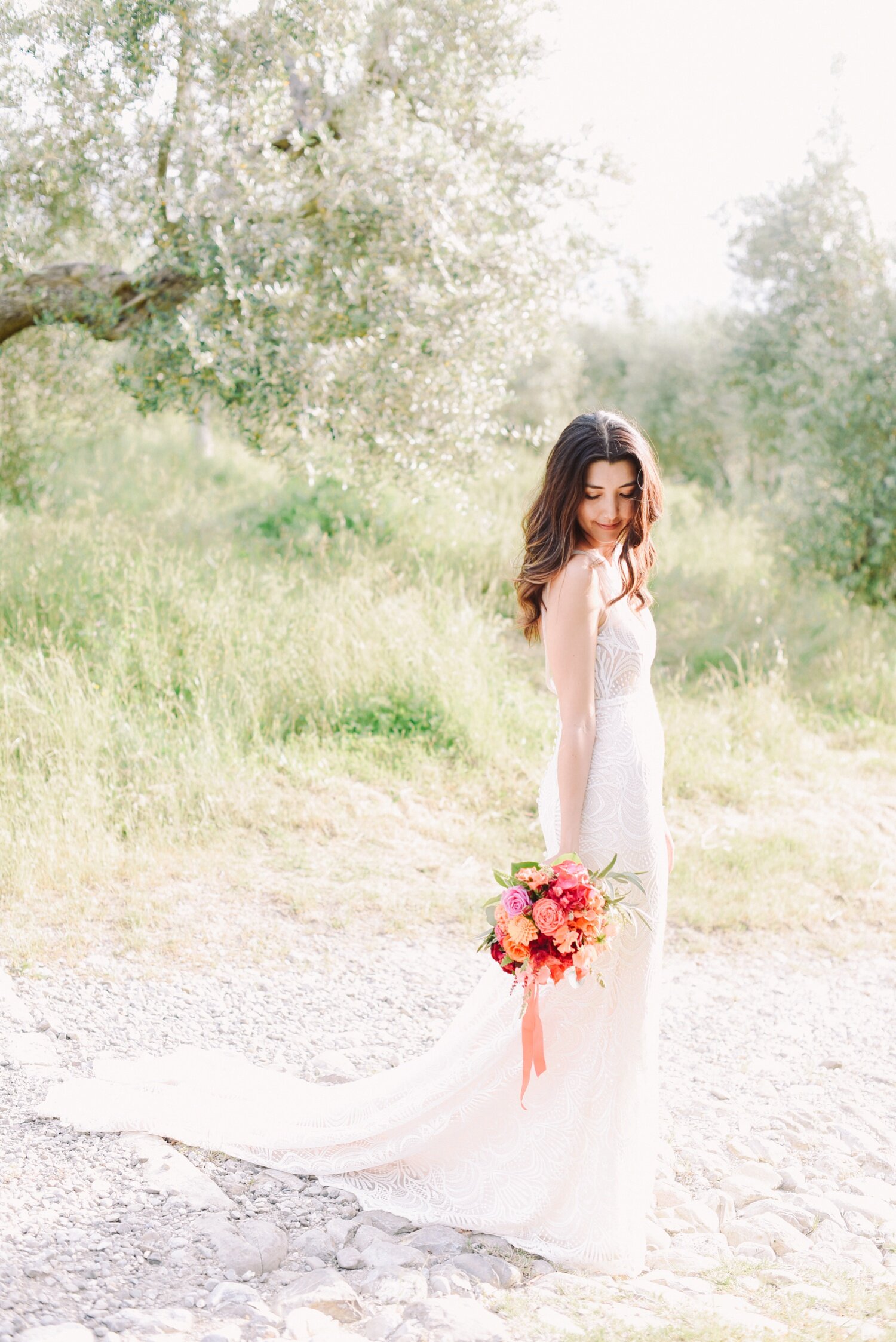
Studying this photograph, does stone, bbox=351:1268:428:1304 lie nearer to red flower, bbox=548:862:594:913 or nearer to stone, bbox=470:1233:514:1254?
stone, bbox=470:1233:514:1254

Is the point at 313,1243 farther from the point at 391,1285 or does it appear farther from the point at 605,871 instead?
the point at 605,871

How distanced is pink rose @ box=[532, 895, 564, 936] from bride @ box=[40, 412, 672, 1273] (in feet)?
0.83

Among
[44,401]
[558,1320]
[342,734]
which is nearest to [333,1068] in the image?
[558,1320]

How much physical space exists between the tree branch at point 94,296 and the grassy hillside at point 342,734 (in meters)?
1.84

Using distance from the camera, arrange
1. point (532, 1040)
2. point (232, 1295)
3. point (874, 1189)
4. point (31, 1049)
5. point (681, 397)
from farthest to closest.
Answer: point (681, 397) → point (31, 1049) → point (874, 1189) → point (532, 1040) → point (232, 1295)

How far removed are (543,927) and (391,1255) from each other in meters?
1.05

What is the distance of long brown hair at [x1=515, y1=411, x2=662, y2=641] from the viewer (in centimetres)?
310

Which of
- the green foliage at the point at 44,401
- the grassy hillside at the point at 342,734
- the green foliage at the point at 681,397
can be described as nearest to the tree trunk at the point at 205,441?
the grassy hillside at the point at 342,734

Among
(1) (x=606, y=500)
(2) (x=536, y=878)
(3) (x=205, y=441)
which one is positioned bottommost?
(2) (x=536, y=878)

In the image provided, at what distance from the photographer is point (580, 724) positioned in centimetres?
314

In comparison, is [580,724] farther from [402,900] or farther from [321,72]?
[321,72]

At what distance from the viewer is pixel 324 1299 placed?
2.85 metres

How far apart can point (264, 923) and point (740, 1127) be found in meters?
2.49

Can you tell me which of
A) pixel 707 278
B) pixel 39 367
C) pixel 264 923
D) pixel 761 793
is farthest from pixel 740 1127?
pixel 707 278
